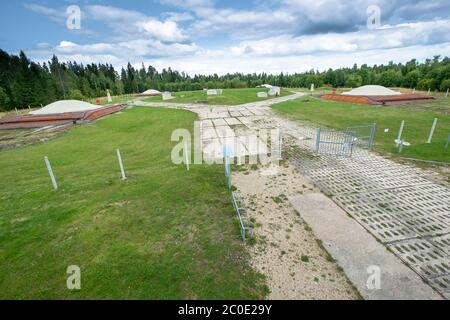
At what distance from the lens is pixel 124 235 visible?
551 centimetres

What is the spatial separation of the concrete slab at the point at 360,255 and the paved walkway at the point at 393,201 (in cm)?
24

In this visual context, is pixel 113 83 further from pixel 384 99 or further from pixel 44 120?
pixel 384 99

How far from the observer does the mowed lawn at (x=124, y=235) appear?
4.09 metres

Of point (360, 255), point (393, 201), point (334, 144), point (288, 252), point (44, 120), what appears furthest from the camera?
point (44, 120)

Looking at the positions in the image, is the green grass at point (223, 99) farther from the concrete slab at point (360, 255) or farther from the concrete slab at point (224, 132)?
the concrete slab at point (360, 255)

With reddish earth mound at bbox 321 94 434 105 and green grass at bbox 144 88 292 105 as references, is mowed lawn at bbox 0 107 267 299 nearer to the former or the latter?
reddish earth mound at bbox 321 94 434 105

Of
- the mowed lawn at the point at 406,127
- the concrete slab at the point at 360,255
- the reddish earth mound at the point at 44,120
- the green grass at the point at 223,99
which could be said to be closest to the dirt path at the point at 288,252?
the concrete slab at the point at 360,255

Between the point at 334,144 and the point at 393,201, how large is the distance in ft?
20.0

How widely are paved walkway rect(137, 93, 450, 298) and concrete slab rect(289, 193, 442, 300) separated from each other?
0.78 feet

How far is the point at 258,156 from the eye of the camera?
1075 cm

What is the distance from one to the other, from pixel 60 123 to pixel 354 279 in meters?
28.8

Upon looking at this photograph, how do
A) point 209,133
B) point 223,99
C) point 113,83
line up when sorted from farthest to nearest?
point 113,83, point 223,99, point 209,133

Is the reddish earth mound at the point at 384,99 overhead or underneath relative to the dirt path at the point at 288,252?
overhead

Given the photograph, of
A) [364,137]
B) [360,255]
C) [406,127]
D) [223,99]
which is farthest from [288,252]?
[223,99]
